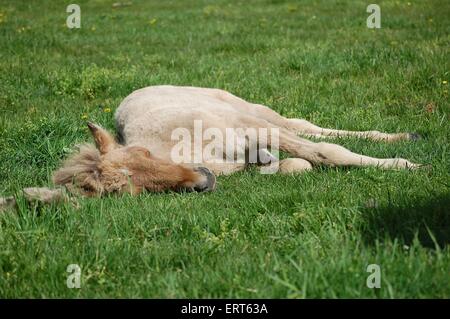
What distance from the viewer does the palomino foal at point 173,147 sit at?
5492mm

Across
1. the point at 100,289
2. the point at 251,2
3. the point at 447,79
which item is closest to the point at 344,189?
the point at 100,289

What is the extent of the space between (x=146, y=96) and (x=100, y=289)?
4.15 meters

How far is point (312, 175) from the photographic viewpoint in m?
5.82

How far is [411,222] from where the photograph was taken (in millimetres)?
4125

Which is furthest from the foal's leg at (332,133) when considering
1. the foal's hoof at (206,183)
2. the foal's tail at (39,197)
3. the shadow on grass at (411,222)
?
the foal's tail at (39,197)

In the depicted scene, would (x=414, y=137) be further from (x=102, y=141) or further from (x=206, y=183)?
(x=102, y=141)

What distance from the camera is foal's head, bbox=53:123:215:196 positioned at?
547cm

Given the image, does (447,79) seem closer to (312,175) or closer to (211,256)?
(312,175)

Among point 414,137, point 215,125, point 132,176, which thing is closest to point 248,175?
point 215,125

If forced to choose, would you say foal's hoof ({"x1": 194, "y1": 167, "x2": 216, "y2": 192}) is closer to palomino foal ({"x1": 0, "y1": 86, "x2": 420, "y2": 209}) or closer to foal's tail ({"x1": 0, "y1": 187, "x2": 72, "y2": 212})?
palomino foal ({"x1": 0, "y1": 86, "x2": 420, "y2": 209})

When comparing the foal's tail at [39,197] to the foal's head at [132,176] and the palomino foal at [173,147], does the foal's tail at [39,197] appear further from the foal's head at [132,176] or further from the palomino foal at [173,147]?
the foal's head at [132,176]

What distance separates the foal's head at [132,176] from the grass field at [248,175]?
16cm

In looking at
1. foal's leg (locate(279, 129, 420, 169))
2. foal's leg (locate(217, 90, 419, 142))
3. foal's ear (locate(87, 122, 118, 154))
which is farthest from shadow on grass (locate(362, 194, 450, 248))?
foal's leg (locate(217, 90, 419, 142))

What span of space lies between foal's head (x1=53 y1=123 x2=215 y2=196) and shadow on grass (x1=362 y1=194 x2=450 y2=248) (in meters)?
1.65
